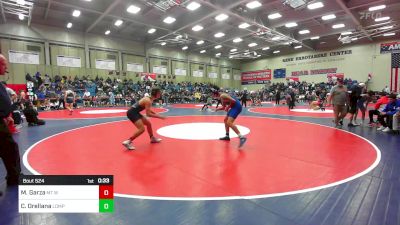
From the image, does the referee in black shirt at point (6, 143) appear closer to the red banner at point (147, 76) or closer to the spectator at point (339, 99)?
the spectator at point (339, 99)

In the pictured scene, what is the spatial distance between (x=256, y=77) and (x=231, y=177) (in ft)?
114

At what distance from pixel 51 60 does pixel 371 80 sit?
107 ft

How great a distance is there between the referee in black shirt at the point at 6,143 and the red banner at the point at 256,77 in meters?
34.5

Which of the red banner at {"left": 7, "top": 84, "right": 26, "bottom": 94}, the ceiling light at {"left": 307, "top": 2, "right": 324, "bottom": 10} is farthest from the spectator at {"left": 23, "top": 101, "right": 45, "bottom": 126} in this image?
the ceiling light at {"left": 307, "top": 2, "right": 324, "bottom": 10}

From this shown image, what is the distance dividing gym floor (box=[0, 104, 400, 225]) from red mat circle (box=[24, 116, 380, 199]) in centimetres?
1

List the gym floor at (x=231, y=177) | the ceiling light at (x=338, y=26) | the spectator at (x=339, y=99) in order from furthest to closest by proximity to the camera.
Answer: the ceiling light at (x=338, y=26) < the spectator at (x=339, y=99) < the gym floor at (x=231, y=177)

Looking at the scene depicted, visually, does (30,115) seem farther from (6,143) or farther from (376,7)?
(376,7)

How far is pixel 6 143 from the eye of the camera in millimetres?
2959

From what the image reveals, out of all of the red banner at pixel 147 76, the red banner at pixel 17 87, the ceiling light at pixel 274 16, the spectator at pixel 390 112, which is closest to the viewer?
the spectator at pixel 390 112

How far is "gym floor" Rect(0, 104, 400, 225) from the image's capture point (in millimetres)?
2227

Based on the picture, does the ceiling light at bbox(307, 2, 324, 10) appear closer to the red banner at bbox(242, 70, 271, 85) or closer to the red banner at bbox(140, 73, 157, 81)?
the red banner at bbox(140, 73, 157, 81)

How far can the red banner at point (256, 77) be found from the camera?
34781 millimetres

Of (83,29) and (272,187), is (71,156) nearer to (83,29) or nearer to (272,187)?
(272,187)
